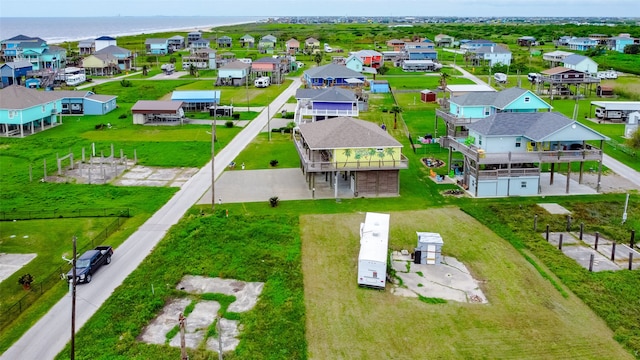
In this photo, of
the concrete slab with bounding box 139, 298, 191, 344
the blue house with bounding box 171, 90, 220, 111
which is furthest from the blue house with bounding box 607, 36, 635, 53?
the concrete slab with bounding box 139, 298, 191, 344

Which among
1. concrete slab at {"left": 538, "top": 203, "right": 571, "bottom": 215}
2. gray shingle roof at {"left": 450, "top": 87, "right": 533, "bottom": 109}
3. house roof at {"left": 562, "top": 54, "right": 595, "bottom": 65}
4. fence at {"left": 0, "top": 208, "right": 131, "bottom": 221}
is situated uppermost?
house roof at {"left": 562, "top": 54, "right": 595, "bottom": 65}

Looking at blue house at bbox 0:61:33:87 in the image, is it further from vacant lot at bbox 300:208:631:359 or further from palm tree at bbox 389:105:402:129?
vacant lot at bbox 300:208:631:359

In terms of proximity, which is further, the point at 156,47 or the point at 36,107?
the point at 156,47

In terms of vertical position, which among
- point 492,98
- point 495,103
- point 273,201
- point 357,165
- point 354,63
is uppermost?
point 354,63

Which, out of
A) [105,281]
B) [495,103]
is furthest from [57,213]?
[495,103]

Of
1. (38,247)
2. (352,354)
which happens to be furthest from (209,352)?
(38,247)

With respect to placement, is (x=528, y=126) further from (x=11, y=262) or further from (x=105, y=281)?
(x=11, y=262)

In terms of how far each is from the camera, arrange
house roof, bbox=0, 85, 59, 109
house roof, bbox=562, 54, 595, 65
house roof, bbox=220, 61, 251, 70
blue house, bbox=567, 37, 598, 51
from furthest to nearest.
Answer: blue house, bbox=567, 37, 598, 51
house roof, bbox=220, 61, 251, 70
house roof, bbox=562, 54, 595, 65
house roof, bbox=0, 85, 59, 109
